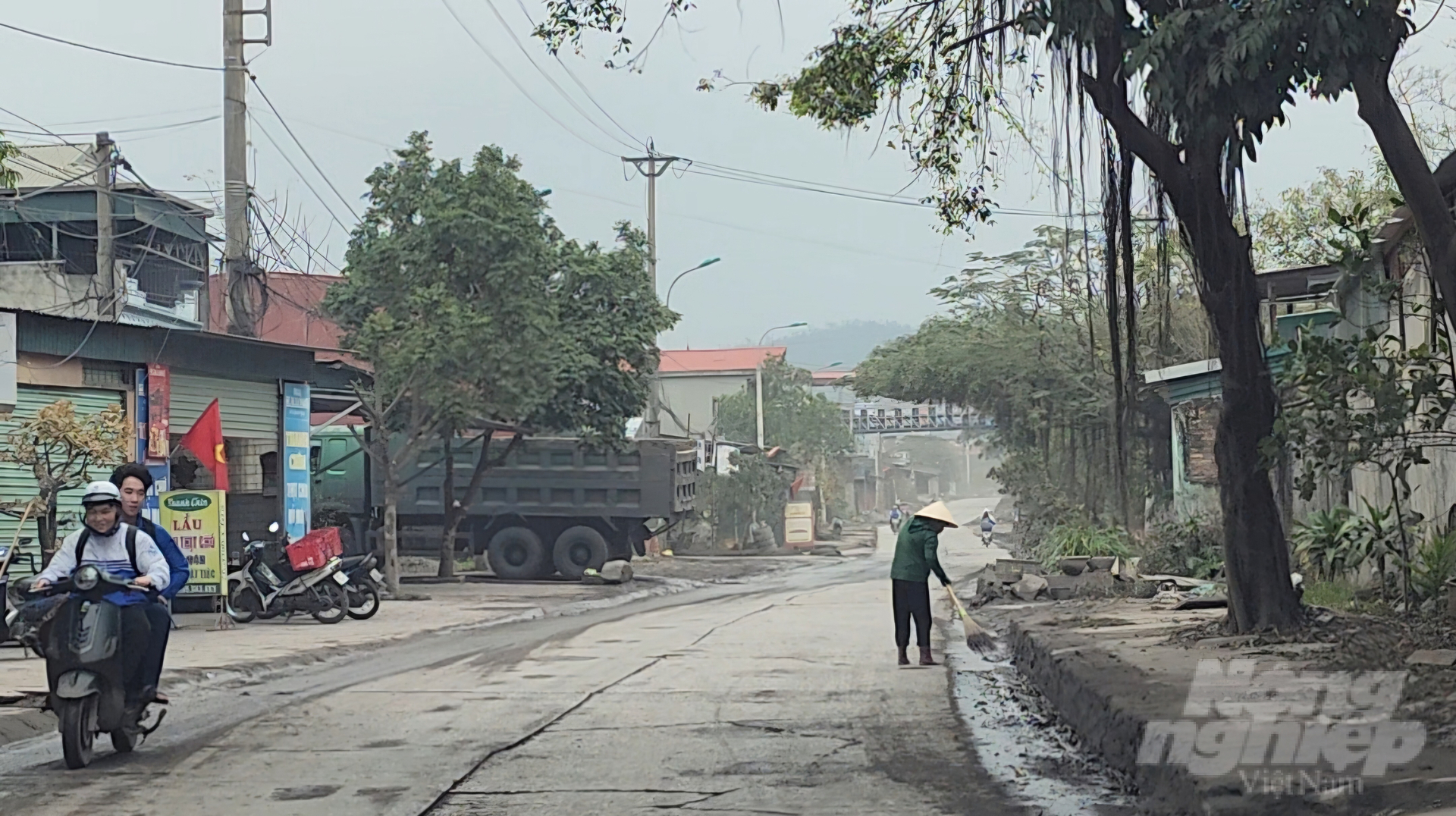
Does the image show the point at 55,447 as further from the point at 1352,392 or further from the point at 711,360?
the point at 711,360

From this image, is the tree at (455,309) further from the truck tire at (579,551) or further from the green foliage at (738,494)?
the green foliage at (738,494)

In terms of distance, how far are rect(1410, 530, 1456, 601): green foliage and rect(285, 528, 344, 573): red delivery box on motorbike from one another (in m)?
12.7

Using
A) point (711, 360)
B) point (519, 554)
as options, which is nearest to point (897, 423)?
point (711, 360)

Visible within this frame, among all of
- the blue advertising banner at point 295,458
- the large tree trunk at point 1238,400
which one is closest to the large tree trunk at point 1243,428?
the large tree trunk at point 1238,400

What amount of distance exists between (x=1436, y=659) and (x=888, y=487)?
10343cm

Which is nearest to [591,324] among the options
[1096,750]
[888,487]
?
[1096,750]

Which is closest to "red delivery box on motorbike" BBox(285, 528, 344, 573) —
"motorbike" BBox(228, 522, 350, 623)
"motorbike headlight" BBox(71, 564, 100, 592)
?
"motorbike" BBox(228, 522, 350, 623)

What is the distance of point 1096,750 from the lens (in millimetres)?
8633

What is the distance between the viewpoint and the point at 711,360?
87062 millimetres

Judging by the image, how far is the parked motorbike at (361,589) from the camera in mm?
19734


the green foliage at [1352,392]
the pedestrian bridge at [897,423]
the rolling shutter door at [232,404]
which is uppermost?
the pedestrian bridge at [897,423]

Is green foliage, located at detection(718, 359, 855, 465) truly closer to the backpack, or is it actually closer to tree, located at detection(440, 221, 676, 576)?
tree, located at detection(440, 221, 676, 576)

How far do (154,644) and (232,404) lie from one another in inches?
563

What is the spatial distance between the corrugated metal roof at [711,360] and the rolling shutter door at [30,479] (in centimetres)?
6339
